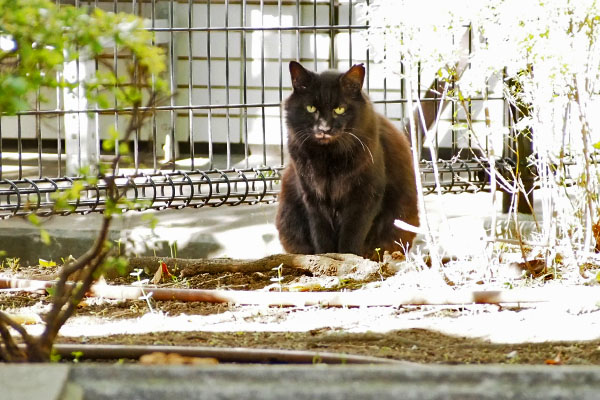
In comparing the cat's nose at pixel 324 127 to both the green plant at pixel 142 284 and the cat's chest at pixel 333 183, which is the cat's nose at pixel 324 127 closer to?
the cat's chest at pixel 333 183

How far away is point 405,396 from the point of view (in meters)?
2.03

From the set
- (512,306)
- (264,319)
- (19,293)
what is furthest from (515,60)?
(19,293)

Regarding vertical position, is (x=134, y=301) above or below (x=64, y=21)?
below

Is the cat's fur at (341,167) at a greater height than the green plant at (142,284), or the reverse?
the cat's fur at (341,167)

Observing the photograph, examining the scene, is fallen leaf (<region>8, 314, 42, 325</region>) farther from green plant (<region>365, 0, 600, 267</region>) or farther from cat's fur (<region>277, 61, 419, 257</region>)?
cat's fur (<region>277, 61, 419, 257</region>)

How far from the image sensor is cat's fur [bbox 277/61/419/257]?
479 cm

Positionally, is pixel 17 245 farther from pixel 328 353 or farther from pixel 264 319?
pixel 328 353

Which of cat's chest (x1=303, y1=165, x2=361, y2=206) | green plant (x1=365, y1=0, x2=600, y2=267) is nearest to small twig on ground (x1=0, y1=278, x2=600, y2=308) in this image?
green plant (x1=365, y1=0, x2=600, y2=267)

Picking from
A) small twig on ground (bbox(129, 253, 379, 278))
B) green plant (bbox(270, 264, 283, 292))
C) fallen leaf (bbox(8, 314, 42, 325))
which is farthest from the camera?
small twig on ground (bbox(129, 253, 379, 278))

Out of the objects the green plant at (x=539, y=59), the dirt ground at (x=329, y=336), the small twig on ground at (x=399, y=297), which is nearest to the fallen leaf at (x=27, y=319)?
the dirt ground at (x=329, y=336)

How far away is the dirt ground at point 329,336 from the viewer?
2717mm

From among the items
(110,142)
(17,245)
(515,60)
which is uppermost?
(515,60)

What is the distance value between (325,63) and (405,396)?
268 inches

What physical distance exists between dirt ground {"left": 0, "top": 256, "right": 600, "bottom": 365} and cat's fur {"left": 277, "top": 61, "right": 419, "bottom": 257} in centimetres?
102
